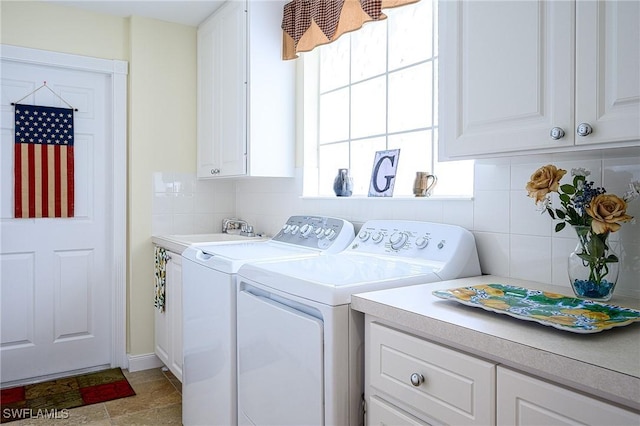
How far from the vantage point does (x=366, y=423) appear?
134 cm

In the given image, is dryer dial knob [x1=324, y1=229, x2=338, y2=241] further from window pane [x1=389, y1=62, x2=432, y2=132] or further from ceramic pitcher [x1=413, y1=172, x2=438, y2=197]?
window pane [x1=389, y1=62, x2=432, y2=132]

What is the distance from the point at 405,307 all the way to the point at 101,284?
106 inches

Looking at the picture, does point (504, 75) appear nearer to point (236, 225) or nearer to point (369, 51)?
point (369, 51)

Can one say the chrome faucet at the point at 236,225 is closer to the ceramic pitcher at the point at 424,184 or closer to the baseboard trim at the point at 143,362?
the baseboard trim at the point at 143,362

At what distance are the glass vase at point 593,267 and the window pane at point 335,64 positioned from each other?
1.74 metres

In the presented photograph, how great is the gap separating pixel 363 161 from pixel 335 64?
26.1 inches

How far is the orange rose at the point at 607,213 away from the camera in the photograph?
1205 millimetres

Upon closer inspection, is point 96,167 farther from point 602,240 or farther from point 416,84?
point 602,240

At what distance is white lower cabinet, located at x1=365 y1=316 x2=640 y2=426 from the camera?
86 centimetres

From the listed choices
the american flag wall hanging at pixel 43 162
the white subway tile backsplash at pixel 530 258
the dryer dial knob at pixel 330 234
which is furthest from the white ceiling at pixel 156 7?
the white subway tile backsplash at pixel 530 258

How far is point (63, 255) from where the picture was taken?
10.3 feet

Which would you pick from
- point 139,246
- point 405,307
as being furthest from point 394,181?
point 139,246

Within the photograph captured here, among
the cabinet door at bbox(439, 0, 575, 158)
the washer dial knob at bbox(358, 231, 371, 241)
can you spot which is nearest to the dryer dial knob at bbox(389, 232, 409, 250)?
the washer dial knob at bbox(358, 231, 371, 241)

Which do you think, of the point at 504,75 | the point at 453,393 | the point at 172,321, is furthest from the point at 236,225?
the point at 453,393
